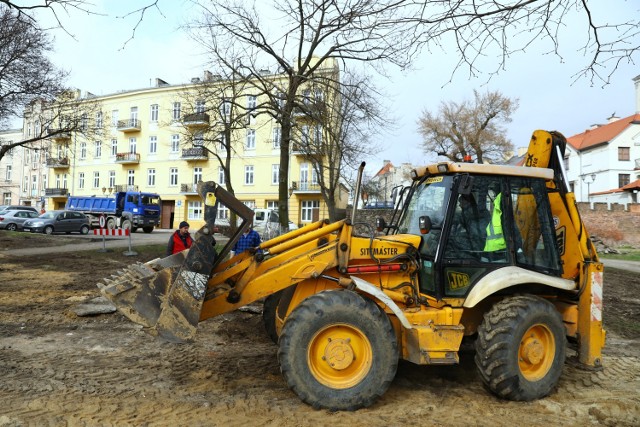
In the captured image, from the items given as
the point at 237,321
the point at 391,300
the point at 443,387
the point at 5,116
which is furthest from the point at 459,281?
the point at 5,116

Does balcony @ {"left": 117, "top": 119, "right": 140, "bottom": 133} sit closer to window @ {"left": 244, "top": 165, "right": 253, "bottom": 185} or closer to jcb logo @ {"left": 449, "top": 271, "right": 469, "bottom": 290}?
window @ {"left": 244, "top": 165, "right": 253, "bottom": 185}

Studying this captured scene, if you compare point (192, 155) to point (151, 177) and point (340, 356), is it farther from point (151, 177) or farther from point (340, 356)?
point (340, 356)

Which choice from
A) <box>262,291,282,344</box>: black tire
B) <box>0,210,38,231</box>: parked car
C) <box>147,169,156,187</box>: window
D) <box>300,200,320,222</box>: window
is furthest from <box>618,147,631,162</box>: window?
<box>262,291,282,344</box>: black tire

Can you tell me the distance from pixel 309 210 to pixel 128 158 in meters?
19.4

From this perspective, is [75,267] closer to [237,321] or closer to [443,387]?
[237,321]

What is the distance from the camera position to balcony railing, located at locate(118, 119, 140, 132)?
46.8m

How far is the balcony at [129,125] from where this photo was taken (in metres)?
46.8

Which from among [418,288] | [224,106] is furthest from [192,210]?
[418,288]

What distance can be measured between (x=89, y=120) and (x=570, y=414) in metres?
22.3

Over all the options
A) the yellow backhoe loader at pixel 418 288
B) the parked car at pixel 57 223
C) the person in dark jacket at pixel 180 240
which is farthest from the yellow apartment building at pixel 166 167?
the yellow backhoe loader at pixel 418 288

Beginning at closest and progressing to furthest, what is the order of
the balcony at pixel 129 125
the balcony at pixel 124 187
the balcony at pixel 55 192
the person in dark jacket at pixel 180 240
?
the person in dark jacket at pixel 180 240 → the balcony at pixel 129 125 → the balcony at pixel 124 187 → the balcony at pixel 55 192

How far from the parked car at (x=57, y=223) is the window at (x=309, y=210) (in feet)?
61.1

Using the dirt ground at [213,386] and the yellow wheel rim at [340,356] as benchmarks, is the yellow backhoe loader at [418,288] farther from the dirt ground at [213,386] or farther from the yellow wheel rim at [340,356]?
the dirt ground at [213,386]

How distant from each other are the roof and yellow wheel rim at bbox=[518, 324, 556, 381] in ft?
161
